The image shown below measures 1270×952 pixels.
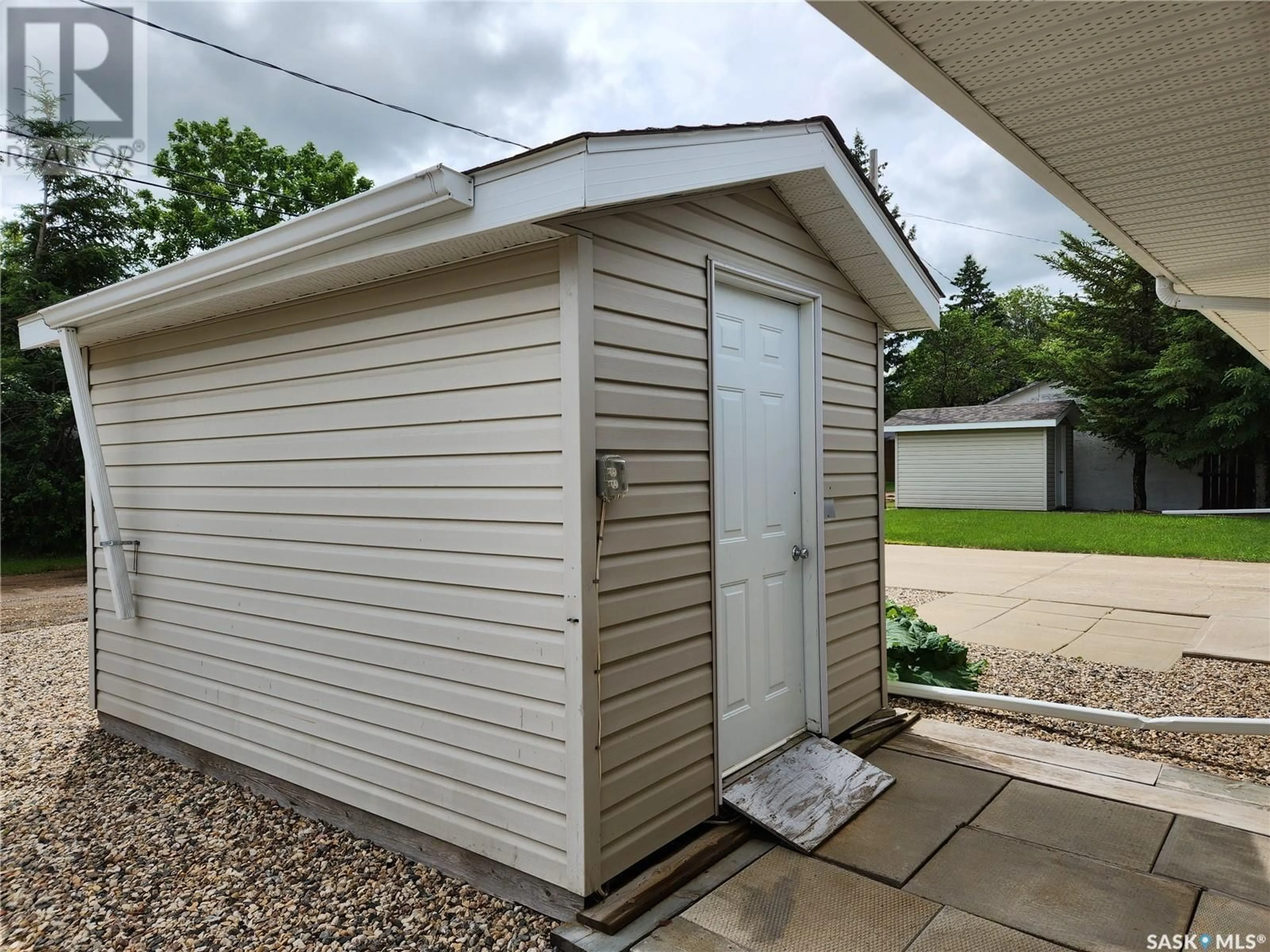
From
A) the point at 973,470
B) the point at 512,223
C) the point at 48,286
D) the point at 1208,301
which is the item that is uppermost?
the point at 48,286

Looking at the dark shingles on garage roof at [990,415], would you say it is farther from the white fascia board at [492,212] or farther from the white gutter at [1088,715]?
the white fascia board at [492,212]

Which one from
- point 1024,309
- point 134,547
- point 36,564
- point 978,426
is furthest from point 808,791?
point 1024,309

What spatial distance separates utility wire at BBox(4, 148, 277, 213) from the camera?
1184 cm

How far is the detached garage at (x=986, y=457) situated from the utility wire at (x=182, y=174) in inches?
575

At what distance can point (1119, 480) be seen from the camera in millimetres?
Result: 18078

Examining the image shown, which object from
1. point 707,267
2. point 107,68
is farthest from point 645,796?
point 107,68

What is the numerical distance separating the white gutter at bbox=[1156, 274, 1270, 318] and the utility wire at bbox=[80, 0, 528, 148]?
5799mm

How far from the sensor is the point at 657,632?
2.54 m

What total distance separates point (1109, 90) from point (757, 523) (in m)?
1.87

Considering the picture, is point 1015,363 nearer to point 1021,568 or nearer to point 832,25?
point 1021,568

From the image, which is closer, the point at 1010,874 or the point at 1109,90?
the point at 1109,90

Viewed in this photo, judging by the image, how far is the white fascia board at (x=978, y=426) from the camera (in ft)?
54.6

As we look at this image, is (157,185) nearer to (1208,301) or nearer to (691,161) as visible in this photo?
(691,161)

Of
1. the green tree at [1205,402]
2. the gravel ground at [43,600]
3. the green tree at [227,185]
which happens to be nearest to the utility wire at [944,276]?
the green tree at [1205,402]
